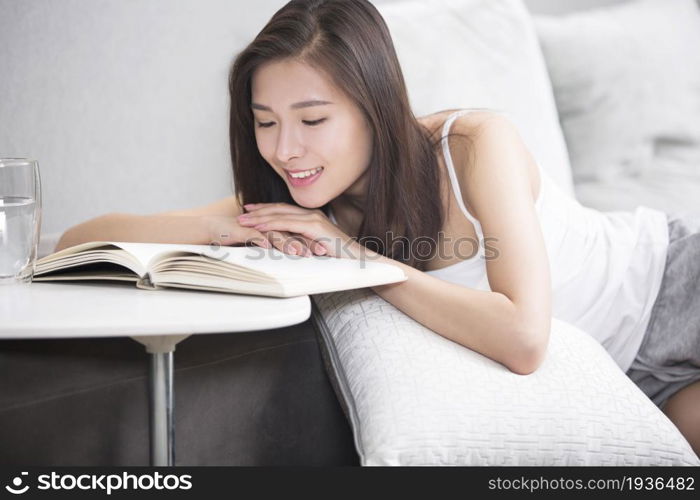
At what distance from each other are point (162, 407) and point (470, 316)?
43 cm

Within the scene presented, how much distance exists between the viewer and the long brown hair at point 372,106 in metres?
1.20

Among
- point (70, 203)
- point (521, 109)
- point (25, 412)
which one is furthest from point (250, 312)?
point (521, 109)

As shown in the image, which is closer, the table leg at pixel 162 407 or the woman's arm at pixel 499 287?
the table leg at pixel 162 407

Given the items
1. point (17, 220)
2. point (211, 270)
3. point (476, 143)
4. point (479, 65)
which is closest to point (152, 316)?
point (211, 270)

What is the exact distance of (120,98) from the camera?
1.79 meters

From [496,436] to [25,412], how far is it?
1.78 feet

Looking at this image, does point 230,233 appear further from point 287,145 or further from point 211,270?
point 211,270

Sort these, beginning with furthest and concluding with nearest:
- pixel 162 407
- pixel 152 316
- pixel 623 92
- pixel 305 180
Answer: pixel 623 92, pixel 305 180, pixel 162 407, pixel 152 316

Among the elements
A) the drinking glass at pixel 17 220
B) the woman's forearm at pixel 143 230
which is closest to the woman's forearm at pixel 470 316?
the woman's forearm at pixel 143 230

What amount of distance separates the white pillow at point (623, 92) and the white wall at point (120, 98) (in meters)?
0.81

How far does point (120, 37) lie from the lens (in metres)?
1.77

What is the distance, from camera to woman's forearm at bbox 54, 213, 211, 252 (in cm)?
126

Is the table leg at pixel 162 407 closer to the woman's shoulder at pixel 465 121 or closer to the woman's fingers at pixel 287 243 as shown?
the woman's fingers at pixel 287 243

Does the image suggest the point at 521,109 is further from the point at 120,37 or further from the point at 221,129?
the point at 120,37
